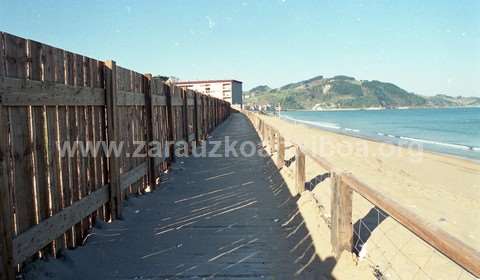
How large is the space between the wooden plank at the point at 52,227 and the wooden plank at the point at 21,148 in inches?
3.4

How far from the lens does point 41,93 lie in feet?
11.3

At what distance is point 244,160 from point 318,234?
21.2 feet

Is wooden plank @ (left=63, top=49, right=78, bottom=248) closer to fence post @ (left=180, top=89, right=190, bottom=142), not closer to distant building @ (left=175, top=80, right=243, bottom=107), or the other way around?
fence post @ (left=180, top=89, right=190, bottom=142)

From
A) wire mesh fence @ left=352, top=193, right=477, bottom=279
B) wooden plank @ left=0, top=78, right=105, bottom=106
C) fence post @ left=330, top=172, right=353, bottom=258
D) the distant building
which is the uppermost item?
the distant building

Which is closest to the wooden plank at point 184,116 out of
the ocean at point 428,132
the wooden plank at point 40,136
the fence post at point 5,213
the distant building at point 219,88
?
the wooden plank at point 40,136

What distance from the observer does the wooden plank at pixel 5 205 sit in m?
2.83

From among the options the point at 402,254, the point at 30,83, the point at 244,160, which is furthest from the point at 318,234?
the point at 244,160

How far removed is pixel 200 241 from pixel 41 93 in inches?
93.8

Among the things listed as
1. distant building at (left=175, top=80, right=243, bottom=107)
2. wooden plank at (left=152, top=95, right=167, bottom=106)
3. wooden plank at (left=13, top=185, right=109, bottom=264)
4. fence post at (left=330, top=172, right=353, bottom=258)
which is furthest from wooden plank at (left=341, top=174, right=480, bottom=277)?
distant building at (left=175, top=80, right=243, bottom=107)

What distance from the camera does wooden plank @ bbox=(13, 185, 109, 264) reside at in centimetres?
311

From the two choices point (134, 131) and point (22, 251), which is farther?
point (134, 131)

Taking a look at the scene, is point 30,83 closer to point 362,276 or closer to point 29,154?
point 29,154

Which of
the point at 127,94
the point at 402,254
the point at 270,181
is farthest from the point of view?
the point at 270,181

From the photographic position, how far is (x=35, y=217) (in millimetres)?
3355
